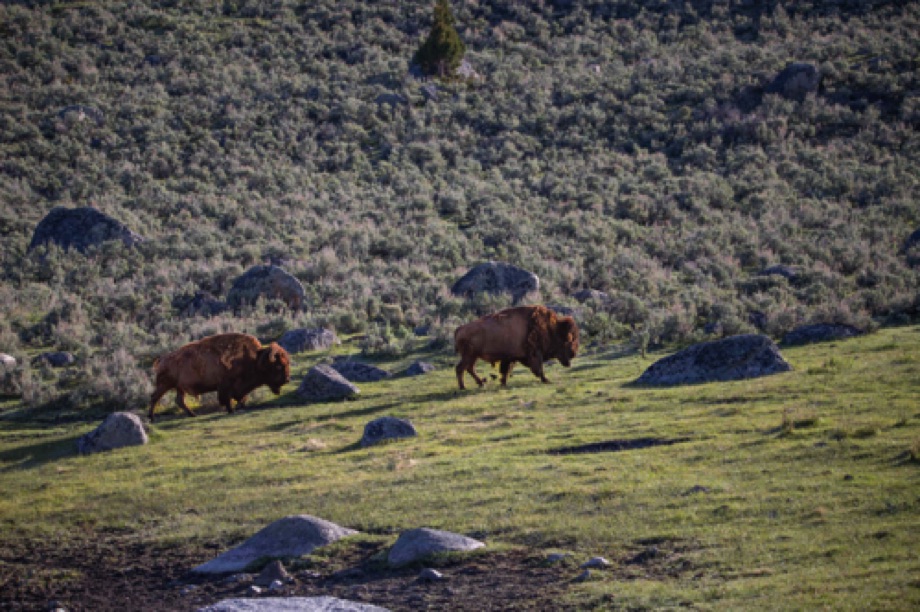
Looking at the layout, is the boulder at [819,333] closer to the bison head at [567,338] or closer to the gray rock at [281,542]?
the bison head at [567,338]

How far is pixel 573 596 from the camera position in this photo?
9805mm

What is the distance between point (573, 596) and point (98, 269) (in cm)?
3528

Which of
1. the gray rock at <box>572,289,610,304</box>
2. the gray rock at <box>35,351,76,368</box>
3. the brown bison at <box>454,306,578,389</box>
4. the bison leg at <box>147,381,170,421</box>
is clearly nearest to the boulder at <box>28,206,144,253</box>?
the gray rock at <box>35,351,76,368</box>

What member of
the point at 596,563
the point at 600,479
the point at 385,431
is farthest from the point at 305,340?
the point at 596,563

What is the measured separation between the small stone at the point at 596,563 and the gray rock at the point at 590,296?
22.5 metres

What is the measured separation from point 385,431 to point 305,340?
38.9 feet

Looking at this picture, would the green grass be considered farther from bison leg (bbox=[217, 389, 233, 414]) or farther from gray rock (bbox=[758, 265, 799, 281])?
gray rock (bbox=[758, 265, 799, 281])

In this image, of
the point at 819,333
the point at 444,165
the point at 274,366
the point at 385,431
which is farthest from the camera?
the point at 444,165

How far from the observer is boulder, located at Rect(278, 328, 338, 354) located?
29.3 m

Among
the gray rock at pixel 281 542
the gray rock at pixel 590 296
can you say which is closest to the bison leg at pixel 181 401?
the gray rock at pixel 281 542

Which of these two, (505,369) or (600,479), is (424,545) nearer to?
(600,479)

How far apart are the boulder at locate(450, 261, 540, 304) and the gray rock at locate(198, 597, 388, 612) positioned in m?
24.7

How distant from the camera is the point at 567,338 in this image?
77.7 feet

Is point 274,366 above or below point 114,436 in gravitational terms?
above
